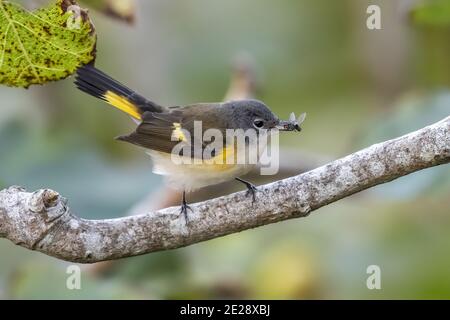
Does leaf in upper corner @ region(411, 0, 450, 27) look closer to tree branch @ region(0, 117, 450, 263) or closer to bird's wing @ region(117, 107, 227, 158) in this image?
tree branch @ region(0, 117, 450, 263)

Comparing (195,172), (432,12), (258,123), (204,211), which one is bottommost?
(204,211)

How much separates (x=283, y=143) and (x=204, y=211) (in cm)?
308

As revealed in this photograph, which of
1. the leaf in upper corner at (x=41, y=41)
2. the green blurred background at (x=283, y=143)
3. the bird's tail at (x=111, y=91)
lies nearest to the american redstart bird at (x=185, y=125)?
the bird's tail at (x=111, y=91)

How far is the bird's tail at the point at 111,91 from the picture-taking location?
2.76 metres

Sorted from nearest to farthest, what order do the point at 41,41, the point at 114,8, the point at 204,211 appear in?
the point at 41,41 < the point at 204,211 < the point at 114,8

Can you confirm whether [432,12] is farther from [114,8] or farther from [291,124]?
[114,8]

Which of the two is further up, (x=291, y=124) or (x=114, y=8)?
(x=114, y=8)

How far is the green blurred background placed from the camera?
3.23 metres

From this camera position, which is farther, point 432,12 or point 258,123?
point 258,123

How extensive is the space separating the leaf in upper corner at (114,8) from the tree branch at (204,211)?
0.62 m

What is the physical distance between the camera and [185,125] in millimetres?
3037

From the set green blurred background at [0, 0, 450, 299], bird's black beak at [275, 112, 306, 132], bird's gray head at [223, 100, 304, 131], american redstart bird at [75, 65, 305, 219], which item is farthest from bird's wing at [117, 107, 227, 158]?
green blurred background at [0, 0, 450, 299]

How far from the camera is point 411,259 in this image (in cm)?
396

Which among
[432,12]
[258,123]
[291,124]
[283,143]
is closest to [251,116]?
[258,123]
